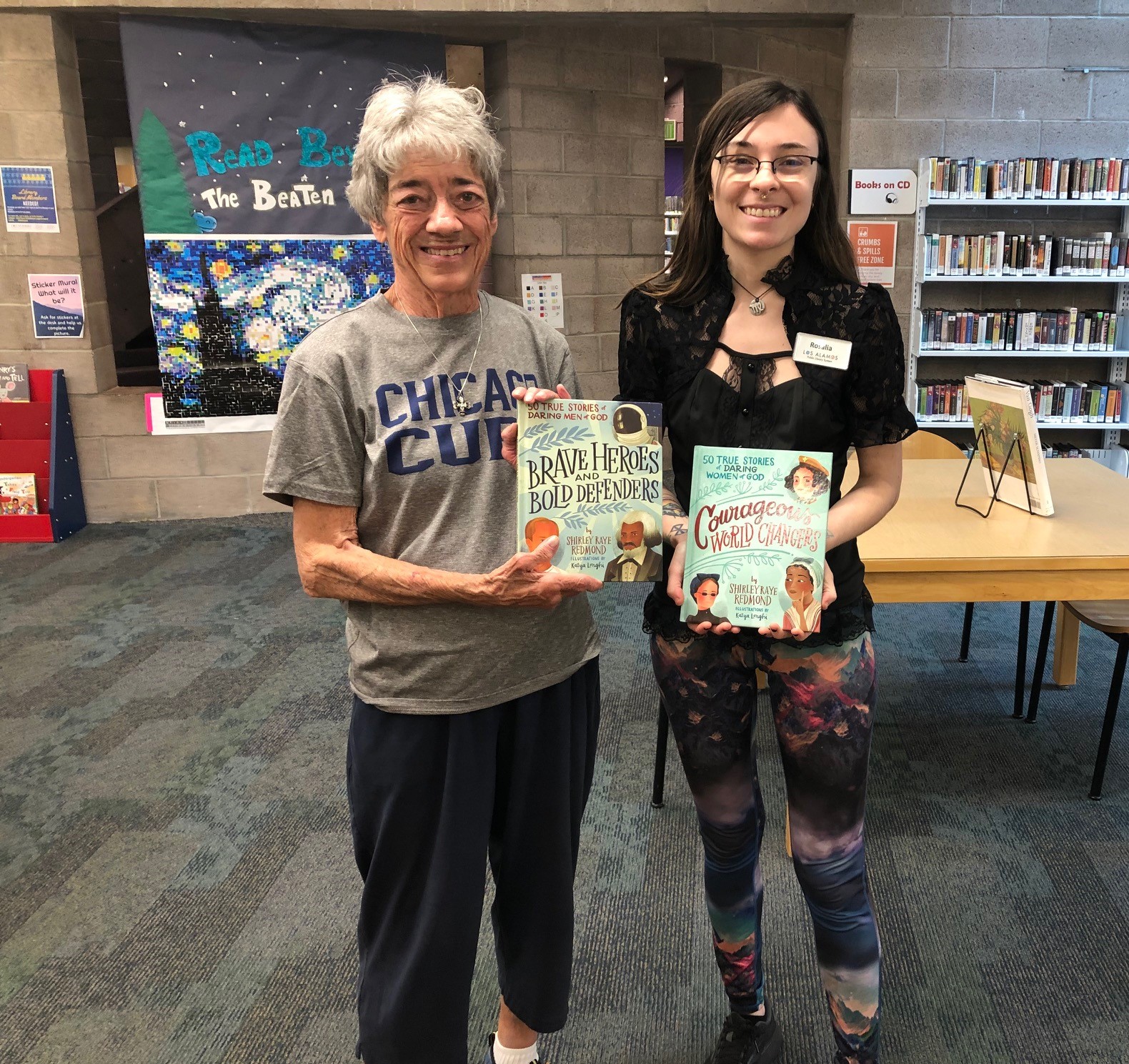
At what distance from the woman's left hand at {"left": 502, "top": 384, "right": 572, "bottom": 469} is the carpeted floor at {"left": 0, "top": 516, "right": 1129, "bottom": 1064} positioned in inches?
47.5

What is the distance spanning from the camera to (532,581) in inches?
48.6

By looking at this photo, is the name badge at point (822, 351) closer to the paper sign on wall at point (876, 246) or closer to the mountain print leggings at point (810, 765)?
the mountain print leggings at point (810, 765)

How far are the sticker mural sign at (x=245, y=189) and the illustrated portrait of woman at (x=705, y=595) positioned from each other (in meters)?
4.34

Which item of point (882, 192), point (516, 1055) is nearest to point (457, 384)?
point (516, 1055)

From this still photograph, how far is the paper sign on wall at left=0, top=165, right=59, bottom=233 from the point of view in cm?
502

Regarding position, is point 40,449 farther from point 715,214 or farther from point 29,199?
point 715,214

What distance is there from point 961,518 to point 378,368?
1836 mm

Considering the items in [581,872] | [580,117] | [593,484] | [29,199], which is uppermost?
[580,117]

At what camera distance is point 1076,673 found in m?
3.35

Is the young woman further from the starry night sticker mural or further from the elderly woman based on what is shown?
the starry night sticker mural

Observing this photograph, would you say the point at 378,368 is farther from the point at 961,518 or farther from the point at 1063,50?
the point at 1063,50

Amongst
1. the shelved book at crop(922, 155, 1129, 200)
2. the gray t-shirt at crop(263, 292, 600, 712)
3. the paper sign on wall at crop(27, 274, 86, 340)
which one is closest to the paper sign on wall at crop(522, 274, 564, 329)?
the shelved book at crop(922, 155, 1129, 200)

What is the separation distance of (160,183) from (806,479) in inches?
190

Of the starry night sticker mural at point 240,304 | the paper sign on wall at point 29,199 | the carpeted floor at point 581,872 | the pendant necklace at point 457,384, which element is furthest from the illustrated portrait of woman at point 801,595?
the paper sign on wall at point 29,199
